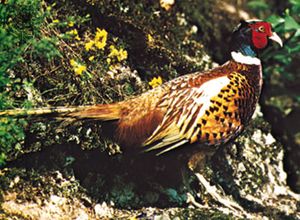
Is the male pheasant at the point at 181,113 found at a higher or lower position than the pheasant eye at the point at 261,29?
lower

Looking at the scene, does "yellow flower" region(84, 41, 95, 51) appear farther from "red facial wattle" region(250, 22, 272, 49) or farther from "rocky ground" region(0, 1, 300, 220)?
"red facial wattle" region(250, 22, 272, 49)

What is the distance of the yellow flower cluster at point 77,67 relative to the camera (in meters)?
4.07

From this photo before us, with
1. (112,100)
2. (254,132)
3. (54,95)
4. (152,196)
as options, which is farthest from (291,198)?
(54,95)

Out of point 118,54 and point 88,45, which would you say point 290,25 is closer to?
point 118,54

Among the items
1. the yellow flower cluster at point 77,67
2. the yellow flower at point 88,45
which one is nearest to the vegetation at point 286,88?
the yellow flower at point 88,45

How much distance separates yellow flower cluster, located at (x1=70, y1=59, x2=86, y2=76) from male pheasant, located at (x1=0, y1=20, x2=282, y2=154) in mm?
352

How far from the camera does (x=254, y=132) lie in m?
5.03

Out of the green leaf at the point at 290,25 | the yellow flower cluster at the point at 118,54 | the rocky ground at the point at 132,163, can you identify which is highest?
the yellow flower cluster at the point at 118,54

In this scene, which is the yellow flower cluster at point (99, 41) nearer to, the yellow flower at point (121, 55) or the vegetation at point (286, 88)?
the yellow flower at point (121, 55)

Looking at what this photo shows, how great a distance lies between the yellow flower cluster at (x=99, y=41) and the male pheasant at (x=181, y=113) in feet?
1.87

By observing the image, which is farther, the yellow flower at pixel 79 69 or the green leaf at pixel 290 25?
the green leaf at pixel 290 25

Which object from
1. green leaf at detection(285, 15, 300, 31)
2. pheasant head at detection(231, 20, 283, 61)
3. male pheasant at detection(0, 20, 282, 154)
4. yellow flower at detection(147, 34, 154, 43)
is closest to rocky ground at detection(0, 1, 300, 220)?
yellow flower at detection(147, 34, 154, 43)

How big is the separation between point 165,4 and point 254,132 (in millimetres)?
1327

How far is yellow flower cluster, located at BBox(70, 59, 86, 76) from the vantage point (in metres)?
4.07
